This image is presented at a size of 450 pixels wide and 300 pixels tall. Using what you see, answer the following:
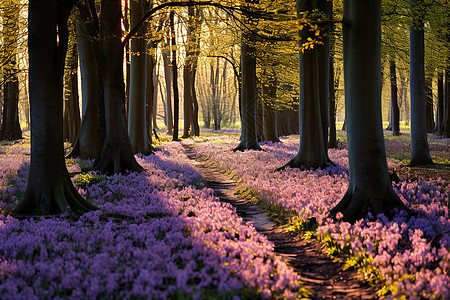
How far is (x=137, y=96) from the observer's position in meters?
19.2

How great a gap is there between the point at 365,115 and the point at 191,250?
4.51 meters

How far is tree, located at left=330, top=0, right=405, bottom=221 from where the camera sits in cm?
705

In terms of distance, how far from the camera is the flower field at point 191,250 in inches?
149

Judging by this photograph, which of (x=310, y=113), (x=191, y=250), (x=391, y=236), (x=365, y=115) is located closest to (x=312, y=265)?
(x=391, y=236)

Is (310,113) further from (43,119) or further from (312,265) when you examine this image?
(43,119)

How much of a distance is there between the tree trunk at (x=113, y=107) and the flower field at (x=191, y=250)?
10.6 feet

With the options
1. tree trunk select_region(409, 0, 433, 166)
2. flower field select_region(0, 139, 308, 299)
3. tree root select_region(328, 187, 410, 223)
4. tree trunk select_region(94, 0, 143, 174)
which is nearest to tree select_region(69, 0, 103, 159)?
tree trunk select_region(94, 0, 143, 174)

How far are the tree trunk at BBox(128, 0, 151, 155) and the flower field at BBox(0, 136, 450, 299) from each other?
995cm

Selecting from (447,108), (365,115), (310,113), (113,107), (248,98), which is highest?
(248,98)

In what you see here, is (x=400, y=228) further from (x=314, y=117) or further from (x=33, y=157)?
(x=314, y=117)

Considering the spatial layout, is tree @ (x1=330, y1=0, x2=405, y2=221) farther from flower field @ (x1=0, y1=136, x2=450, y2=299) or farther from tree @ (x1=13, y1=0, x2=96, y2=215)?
tree @ (x1=13, y1=0, x2=96, y2=215)

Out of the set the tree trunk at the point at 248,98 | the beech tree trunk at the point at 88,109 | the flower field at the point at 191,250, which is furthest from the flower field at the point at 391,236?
the tree trunk at the point at 248,98

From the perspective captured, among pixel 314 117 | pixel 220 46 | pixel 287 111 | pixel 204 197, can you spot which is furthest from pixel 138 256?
pixel 287 111

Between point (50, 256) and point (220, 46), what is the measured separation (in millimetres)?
25040
